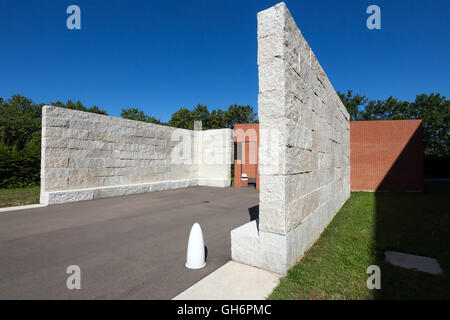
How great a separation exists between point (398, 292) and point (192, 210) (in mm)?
5050

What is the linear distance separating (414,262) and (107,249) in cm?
472

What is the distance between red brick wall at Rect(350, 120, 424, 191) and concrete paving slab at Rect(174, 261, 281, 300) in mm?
11143

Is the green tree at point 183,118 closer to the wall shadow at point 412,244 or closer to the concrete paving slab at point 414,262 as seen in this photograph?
the wall shadow at point 412,244

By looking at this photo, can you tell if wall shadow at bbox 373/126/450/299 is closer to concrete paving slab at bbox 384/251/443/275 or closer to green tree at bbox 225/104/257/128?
concrete paving slab at bbox 384/251/443/275

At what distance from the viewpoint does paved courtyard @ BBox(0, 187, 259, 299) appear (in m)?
2.42

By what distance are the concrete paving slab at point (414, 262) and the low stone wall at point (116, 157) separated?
8853 mm

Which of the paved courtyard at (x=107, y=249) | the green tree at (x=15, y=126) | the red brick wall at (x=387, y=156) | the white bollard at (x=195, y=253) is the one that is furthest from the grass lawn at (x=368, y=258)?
the green tree at (x=15, y=126)

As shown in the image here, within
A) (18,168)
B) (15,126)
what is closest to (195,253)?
(18,168)

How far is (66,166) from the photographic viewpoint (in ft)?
24.8

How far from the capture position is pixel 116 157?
360 inches

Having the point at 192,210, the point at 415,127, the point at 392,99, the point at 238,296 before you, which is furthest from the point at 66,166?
the point at 392,99

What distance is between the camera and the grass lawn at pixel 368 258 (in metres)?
2.32

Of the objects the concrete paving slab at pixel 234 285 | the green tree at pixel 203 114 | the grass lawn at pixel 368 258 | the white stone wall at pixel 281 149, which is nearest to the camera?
the concrete paving slab at pixel 234 285

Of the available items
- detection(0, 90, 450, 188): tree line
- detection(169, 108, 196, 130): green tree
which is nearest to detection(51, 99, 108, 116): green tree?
detection(0, 90, 450, 188): tree line
